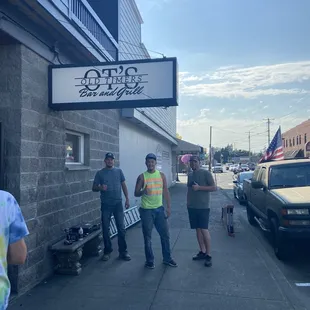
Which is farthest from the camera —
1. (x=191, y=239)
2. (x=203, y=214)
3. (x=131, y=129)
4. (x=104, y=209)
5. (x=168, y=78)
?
(x=131, y=129)

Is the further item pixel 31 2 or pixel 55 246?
pixel 55 246

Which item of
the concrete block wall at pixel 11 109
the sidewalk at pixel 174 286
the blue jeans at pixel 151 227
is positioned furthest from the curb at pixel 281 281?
the concrete block wall at pixel 11 109

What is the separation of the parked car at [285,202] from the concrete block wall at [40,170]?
381cm

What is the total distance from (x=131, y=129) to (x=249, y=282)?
24.5 ft

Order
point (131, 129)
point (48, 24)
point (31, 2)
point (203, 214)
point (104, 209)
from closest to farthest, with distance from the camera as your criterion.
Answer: point (31, 2), point (48, 24), point (203, 214), point (104, 209), point (131, 129)

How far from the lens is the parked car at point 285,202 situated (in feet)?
17.0

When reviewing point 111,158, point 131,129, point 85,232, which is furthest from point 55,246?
point 131,129

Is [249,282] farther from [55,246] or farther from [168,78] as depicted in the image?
[168,78]

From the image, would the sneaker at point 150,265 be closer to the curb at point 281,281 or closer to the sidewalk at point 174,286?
the sidewalk at point 174,286

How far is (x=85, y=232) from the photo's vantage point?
547 centimetres

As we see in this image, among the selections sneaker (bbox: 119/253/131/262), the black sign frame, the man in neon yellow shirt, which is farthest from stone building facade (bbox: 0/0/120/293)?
the man in neon yellow shirt

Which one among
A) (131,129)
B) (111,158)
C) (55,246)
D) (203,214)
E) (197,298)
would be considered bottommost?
(197,298)

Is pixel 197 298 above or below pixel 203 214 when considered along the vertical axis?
below

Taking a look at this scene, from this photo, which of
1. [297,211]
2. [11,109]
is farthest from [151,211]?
[11,109]
